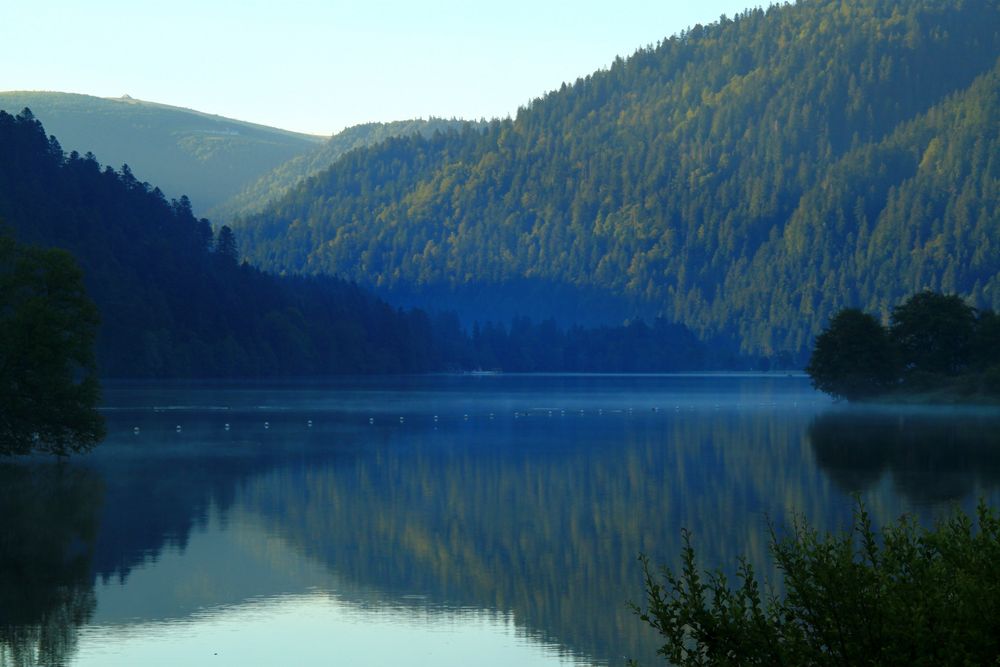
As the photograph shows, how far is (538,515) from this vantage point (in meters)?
40.2

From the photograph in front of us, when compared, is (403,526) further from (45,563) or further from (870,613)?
(870,613)

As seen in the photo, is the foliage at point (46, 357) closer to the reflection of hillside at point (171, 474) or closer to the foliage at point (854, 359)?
the reflection of hillside at point (171, 474)

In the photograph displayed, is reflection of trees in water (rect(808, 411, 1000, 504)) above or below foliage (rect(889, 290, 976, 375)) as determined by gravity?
below

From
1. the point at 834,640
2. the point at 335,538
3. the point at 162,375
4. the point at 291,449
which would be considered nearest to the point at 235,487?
the point at 335,538

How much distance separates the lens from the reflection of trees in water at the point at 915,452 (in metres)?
46.8

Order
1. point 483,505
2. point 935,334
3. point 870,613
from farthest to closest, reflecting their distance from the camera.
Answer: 1. point 935,334
2. point 483,505
3. point 870,613

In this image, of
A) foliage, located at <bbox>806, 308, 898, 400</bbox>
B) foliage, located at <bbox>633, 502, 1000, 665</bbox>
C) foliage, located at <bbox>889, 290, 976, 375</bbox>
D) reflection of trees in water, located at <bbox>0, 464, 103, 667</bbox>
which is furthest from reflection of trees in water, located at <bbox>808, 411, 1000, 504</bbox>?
foliage, located at <bbox>633, 502, 1000, 665</bbox>

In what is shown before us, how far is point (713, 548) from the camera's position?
3241 cm

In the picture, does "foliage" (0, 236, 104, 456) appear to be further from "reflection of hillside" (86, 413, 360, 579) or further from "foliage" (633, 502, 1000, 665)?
"foliage" (633, 502, 1000, 665)

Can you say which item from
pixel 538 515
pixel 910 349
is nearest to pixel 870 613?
pixel 538 515

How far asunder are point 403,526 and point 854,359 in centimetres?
9108

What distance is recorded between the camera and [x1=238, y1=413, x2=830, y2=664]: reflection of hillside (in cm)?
2767

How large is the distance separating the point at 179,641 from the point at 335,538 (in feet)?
39.3

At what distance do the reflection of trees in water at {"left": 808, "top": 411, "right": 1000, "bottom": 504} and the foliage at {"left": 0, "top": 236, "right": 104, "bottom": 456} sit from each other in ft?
86.5
